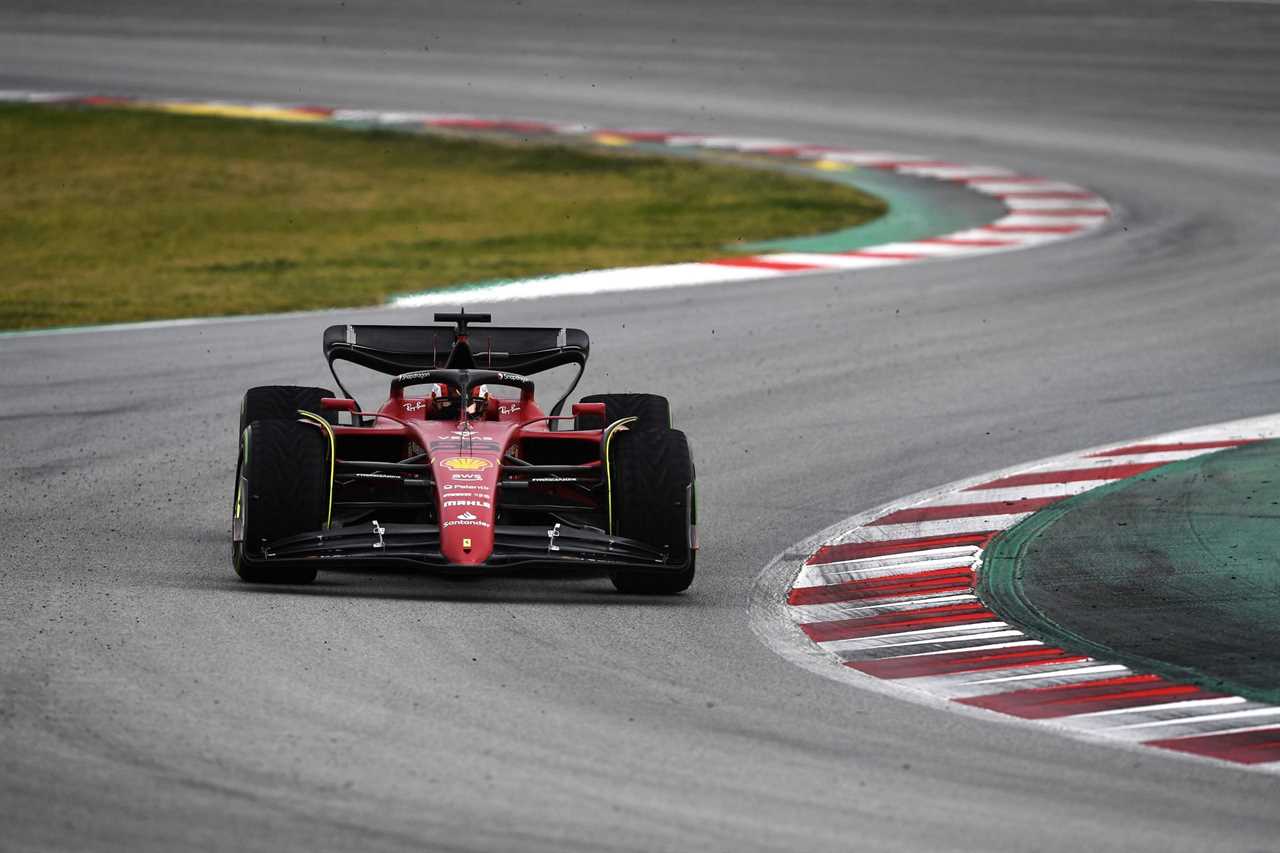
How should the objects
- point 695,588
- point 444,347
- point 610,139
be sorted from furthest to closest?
point 610,139
point 444,347
point 695,588

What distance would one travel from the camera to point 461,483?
8383 mm

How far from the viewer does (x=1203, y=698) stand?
7.02 meters

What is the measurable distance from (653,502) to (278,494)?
1.43 m

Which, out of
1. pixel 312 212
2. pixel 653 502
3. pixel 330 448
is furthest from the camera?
pixel 312 212

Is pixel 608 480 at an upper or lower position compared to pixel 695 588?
upper

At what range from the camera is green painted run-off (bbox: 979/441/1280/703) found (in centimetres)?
764

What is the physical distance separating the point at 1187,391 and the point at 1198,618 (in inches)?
210

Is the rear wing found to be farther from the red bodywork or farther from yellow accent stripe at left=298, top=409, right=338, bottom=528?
yellow accent stripe at left=298, top=409, right=338, bottom=528

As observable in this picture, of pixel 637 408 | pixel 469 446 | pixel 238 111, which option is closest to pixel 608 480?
pixel 469 446

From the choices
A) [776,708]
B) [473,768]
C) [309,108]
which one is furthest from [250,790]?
[309,108]

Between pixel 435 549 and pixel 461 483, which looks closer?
pixel 435 549

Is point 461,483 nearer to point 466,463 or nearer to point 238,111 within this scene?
point 466,463

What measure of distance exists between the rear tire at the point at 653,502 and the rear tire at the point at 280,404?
1567mm

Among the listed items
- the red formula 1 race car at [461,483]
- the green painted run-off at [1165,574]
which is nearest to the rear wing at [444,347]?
the red formula 1 race car at [461,483]
